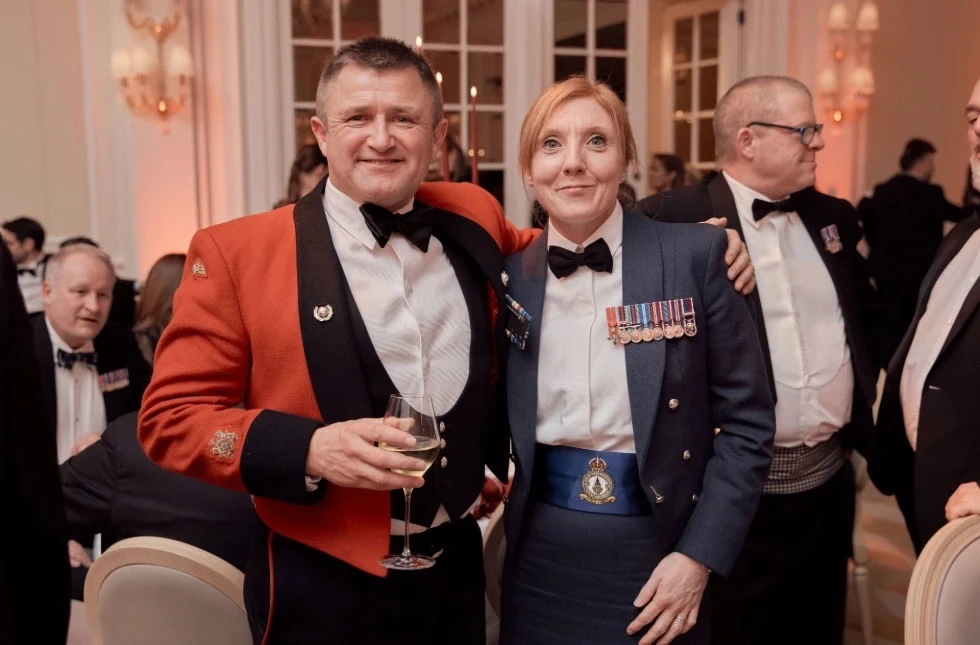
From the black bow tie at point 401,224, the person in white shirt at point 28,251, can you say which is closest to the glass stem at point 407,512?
the black bow tie at point 401,224

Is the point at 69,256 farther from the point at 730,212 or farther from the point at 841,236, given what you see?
the point at 841,236

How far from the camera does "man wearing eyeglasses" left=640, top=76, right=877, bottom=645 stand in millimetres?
2416

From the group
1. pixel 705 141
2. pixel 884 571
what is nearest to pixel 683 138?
pixel 705 141

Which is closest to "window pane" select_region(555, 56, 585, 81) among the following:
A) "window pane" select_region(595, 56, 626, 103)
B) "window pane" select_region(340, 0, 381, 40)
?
"window pane" select_region(595, 56, 626, 103)

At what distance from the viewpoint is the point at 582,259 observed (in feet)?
5.41

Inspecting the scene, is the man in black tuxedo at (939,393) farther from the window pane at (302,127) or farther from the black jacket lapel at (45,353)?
the window pane at (302,127)

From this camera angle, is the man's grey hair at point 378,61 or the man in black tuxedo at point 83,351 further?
the man in black tuxedo at point 83,351

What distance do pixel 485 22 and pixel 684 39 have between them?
89.6 inches

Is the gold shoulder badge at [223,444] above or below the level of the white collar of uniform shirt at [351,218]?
below

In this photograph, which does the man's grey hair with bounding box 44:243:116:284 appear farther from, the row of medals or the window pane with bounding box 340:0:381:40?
the window pane with bounding box 340:0:381:40

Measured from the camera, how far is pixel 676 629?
1.56 m

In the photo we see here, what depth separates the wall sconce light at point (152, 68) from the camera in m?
5.52

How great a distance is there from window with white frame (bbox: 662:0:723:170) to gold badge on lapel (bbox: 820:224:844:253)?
5.06 meters

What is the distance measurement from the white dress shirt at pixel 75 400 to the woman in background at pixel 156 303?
13.9 inches
